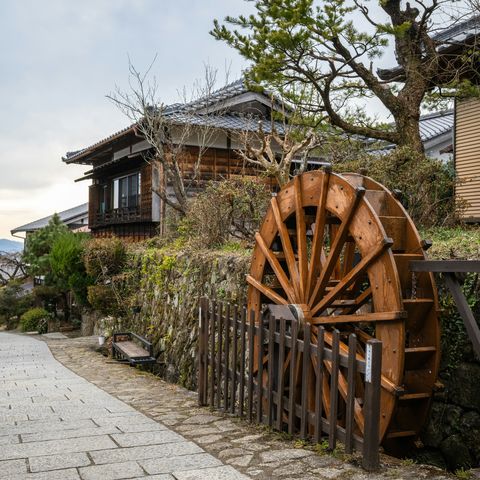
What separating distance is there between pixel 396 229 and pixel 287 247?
1.61 metres

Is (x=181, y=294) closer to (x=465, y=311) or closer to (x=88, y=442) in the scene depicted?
(x=88, y=442)

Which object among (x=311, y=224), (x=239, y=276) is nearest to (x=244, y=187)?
(x=239, y=276)

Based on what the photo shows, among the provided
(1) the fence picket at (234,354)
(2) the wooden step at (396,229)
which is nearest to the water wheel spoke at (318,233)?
(2) the wooden step at (396,229)

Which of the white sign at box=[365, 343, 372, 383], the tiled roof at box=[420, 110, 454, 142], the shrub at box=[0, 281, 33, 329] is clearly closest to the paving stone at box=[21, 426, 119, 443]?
the white sign at box=[365, 343, 372, 383]

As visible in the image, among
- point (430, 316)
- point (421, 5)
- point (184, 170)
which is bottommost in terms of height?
point (430, 316)

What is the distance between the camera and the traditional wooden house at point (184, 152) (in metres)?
19.0

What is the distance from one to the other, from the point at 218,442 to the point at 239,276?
418 cm

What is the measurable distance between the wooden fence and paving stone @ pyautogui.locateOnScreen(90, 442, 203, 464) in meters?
0.99

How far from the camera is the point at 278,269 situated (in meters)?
7.13

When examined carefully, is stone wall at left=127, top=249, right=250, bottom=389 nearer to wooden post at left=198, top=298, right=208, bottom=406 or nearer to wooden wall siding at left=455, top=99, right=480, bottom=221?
wooden post at left=198, top=298, right=208, bottom=406

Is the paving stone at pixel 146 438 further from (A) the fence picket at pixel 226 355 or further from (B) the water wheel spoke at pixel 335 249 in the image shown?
(B) the water wheel spoke at pixel 335 249

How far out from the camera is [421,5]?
11.0 m

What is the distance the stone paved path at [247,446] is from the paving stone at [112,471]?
753 mm

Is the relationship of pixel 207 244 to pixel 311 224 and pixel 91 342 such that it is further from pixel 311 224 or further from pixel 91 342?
pixel 91 342
